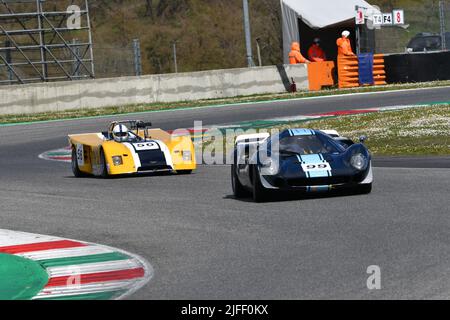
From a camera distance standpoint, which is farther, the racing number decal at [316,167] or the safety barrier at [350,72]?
the safety barrier at [350,72]

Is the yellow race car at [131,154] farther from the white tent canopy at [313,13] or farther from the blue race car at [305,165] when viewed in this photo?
the white tent canopy at [313,13]

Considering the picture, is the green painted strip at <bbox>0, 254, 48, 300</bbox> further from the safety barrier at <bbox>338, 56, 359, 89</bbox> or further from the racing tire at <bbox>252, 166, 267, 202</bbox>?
the safety barrier at <bbox>338, 56, 359, 89</bbox>

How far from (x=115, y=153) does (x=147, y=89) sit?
1608 cm

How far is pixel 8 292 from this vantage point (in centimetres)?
726

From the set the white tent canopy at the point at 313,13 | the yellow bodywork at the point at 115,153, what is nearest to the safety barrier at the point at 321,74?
the white tent canopy at the point at 313,13

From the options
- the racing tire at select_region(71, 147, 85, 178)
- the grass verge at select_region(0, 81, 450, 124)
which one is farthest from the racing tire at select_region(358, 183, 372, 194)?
the grass verge at select_region(0, 81, 450, 124)

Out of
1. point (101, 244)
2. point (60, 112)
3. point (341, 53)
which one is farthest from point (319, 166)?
point (341, 53)

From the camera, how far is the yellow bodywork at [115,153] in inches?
602

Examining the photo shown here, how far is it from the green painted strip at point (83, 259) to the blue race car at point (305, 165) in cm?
314

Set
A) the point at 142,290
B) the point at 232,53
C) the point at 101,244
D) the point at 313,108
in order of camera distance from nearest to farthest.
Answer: the point at 142,290 → the point at 101,244 → the point at 313,108 → the point at 232,53

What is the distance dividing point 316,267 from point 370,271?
0.48 metres

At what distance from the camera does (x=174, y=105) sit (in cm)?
3023
